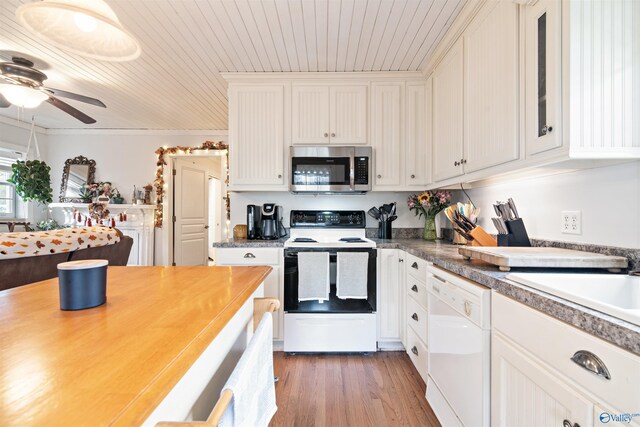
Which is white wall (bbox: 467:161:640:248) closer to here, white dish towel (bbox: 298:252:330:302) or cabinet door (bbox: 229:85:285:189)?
white dish towel (bbox: 298:252:330:302)

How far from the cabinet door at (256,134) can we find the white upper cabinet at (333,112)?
20 cm

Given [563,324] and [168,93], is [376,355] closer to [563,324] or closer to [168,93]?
[563,324]

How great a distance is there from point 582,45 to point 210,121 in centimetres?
418

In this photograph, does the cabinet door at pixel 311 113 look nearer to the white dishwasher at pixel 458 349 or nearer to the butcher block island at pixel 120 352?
the white dishwasher at pixel 458 349

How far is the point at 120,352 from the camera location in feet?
1.55

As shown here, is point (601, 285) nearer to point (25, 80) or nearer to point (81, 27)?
point (81, 27)

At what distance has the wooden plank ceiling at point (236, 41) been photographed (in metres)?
1.80

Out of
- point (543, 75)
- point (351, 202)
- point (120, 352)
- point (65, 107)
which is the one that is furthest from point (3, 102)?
point (543, 75)

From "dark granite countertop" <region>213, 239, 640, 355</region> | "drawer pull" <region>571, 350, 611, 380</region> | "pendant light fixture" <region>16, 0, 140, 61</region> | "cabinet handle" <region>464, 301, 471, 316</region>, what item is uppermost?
"pendant light fixture" <region>16, 0, 140, 61</region>

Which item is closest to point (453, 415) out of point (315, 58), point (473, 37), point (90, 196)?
point (473, 37)

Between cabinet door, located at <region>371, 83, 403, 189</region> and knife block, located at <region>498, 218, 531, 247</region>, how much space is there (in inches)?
47.0

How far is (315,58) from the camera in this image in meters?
2.35

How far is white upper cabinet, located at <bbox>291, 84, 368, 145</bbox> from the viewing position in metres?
2.57

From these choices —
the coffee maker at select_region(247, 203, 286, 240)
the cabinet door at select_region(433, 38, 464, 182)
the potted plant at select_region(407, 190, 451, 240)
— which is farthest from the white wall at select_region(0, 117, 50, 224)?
the cabinet door at select_region(433, 38, 464, 182)
